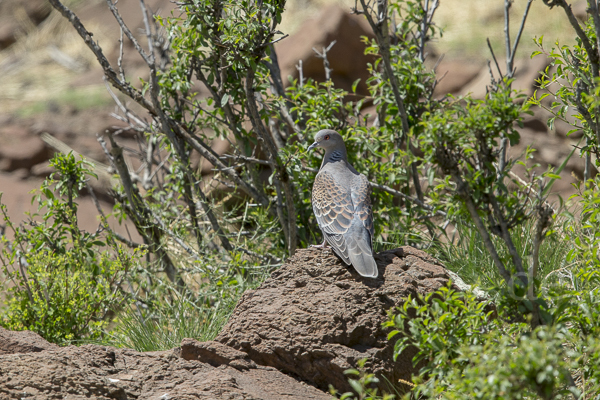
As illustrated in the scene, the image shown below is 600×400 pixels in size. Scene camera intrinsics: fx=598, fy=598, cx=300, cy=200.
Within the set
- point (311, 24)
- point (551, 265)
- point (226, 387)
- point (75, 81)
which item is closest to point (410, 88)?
point (551, 265)

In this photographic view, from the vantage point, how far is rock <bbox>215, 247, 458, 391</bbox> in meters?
3.47

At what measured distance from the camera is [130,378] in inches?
124

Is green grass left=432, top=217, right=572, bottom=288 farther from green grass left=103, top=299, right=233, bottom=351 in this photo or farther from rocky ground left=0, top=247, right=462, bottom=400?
green grass left=103, top=299, right=233, bottom=351

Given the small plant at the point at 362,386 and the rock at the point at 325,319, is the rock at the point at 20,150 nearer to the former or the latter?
the rock at the point at 325,319

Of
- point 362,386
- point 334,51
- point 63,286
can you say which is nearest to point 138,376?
point 362,386

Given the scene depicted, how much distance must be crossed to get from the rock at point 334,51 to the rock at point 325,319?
588 centimetres

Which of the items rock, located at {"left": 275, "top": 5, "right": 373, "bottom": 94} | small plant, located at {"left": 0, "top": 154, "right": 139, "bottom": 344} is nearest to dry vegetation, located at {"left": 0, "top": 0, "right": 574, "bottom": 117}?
rock, located at {"left": 275, "top": 5, "right": 373, "bottom": 94}

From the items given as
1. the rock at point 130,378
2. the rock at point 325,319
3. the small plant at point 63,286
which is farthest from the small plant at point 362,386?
the small plant at point 63,286

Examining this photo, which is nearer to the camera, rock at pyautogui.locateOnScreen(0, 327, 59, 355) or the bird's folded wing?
rock at pyautogui.locateOnScreen(0, 327, 59, 355)

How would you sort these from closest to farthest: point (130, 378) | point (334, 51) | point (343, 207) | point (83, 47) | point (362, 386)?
point (362, 386), point (130, 378), point (343, 207), point (334, 51), point (83, 47)

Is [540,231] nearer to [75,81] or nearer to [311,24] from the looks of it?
[311,24]

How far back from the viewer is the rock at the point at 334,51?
31.2 feet

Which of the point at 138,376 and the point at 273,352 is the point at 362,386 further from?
the point at 138,376

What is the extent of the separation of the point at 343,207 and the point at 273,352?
1348 mm
